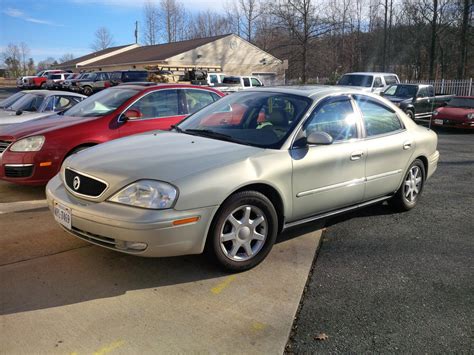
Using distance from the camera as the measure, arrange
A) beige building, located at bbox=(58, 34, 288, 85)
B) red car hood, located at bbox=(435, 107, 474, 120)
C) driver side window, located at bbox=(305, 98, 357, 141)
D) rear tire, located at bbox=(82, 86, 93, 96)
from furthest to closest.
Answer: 1. beige building, located at bbox=(58, 34, 288, 85)
2. rear tire, located at bbox=(82, 86, 93, 96)
3. red car hood, located at bbox=(435, 107, 474, 120)
4. driver side window, located at bbox=(305, 98, 357, 141)

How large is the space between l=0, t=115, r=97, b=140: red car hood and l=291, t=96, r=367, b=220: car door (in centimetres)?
333

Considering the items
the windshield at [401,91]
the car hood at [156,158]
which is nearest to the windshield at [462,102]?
the windshield at [401,91]

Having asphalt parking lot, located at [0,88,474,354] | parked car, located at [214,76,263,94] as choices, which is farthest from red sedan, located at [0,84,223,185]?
parked car, located at [214,76,263,94]

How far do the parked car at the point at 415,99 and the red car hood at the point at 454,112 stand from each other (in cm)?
71

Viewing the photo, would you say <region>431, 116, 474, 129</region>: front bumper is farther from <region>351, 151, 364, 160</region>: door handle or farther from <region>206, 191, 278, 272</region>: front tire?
<region>206, 191, 278, 272</region>: front tire

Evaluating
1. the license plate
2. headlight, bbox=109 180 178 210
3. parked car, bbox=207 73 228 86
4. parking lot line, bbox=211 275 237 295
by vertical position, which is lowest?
parking lot line, bbox=211 275 237 295

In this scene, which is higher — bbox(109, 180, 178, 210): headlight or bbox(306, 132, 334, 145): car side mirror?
bbox(306, 132, 334, 145): car side mirror

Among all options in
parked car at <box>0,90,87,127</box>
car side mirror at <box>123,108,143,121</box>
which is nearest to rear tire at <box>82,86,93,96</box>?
parked car at <box>0,90,87,127</box>

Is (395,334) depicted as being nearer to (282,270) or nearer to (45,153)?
(282,270)

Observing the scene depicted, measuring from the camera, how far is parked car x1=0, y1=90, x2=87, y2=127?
8281 mm

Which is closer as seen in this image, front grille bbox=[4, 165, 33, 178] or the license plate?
the license plate

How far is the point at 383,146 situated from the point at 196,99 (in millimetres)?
3341

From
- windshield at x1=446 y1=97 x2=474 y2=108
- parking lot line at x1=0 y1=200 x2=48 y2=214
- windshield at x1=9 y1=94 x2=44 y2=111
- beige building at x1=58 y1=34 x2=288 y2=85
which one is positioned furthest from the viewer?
beige building at x1=58 y1=34 x2=288 y2=85

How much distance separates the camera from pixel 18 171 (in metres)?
5.53
